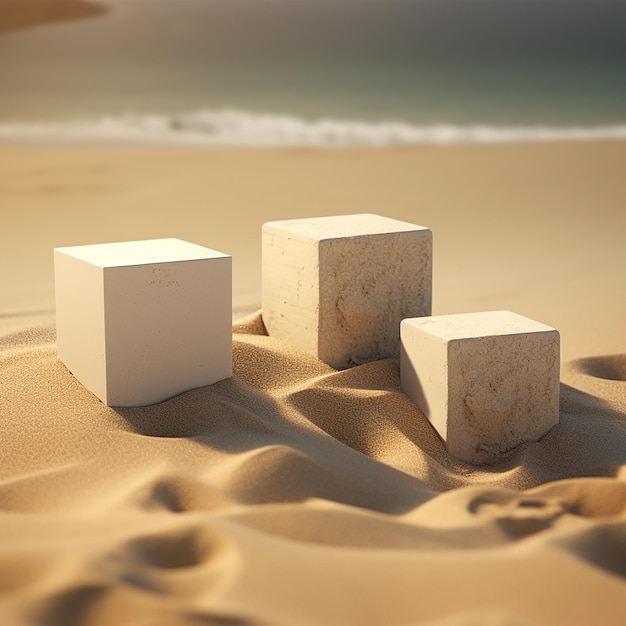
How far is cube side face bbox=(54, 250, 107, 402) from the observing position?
3.28 metres

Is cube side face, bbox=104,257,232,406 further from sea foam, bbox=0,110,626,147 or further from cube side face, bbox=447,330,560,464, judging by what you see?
sea foam, bbox=0,110,626,147

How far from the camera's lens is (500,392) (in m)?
3.43

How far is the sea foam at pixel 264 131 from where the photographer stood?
1245 cm

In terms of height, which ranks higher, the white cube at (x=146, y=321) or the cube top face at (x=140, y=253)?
the cube top face at (x=140, y=253)

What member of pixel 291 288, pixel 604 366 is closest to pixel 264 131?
pixel 604 366

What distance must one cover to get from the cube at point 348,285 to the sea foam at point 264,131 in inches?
334

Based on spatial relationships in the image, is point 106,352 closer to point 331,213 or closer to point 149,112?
point 331,213

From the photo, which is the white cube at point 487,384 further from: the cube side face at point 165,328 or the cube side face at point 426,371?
the cube side face at point 165,328

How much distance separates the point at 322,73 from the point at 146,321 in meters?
12.6

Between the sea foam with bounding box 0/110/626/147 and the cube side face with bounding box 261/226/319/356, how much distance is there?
836 cm

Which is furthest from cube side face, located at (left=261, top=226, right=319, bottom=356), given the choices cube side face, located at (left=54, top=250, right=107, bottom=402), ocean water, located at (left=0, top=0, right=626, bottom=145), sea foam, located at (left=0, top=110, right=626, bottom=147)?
ocean water, located at (left=0, top=0, right=626, bottom=145)

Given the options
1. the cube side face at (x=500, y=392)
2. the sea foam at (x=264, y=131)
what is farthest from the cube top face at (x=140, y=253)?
the sea foam at (x=264, y=131)

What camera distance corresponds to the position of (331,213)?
8508 mm

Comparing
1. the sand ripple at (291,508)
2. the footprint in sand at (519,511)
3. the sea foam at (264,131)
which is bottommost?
the footprint in sand at (519,511)
